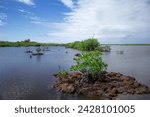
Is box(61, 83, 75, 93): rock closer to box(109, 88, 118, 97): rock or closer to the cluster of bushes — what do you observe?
the cluster of bushes

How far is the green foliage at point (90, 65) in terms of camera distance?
17781 millimetres

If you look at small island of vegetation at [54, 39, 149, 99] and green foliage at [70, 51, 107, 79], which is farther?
green foliage at [70, 51, 107, 79]

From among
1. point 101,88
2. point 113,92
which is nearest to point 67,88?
point 101,88

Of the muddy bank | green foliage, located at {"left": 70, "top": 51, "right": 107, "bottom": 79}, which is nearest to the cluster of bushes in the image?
green foliage, located at {"left": 70, "top": 51, "right": 107, "bottom": 79}

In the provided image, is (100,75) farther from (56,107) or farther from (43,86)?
(56,107)

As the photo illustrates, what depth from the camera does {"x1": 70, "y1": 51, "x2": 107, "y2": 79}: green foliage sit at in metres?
17.8

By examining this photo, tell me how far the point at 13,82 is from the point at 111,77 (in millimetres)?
7876

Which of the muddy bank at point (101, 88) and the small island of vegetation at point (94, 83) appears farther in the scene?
the small island of vegetation at point (94, 83)

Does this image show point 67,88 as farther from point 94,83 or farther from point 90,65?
point 90,65

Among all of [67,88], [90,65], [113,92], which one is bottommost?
[113,92]

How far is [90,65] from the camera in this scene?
1780 cm

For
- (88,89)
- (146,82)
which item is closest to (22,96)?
(88,89)

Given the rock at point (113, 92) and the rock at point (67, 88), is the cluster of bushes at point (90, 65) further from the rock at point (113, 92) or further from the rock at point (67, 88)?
the rock at point (113, 92)

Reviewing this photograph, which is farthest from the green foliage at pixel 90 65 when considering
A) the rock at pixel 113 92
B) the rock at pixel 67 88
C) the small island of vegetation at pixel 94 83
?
the rock at pixel 113 92
